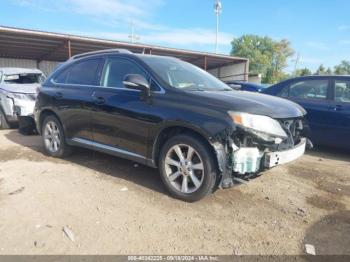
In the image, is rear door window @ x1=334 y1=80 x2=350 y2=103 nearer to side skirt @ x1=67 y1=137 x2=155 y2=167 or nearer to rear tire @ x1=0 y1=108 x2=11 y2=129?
side skirt @ x1=67 y1=137 x2=155 y2=167

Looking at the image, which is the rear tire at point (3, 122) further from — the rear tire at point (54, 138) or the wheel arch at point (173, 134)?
the wheel arch at point (173, 134)

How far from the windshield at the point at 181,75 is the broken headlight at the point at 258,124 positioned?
0.89 metres

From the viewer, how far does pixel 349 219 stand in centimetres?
346

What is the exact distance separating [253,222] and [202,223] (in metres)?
0.54

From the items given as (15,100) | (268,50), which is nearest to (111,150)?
(15,100)

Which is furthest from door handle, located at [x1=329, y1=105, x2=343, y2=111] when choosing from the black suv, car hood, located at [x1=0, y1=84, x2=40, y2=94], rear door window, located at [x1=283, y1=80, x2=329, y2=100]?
car hood, located at [x1=0, y1=84, x2=40, y2=94]

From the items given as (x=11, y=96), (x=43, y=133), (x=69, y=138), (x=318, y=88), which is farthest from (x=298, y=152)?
(x=11, y=96)

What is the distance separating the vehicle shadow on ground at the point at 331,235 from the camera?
286cm

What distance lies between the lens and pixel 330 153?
630 centimetres

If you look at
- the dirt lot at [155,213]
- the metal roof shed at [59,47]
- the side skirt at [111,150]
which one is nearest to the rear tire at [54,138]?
the side skirt at [111,150]

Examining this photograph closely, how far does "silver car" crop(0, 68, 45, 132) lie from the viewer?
761 centimetres

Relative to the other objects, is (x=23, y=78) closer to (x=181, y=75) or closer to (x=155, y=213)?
(x=181, y=75)

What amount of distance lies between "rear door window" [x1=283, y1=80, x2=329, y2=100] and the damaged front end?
311 cm

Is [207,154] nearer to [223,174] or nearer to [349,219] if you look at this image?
[223,174]
